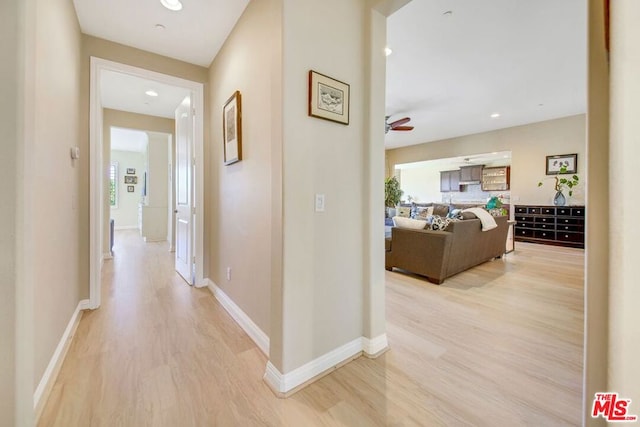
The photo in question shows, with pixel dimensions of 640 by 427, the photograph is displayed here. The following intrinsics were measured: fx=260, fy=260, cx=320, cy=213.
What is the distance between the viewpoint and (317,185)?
5.03 feet

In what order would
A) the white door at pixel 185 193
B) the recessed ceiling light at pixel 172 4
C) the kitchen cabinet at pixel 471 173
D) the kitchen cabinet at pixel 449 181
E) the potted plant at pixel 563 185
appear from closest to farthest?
1. the recessed ceiling light at pixel 172 4
2. the white door at pixel 185 193
3. the potted plant at pixel 563 185
4. the kitchen cabinet at pixel 471 173
5. the kitchen cabinet at pixel 449 181

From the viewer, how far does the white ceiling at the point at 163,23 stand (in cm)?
209

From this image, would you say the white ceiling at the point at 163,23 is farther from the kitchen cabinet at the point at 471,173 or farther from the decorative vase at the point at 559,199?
the kitchen cabinet at the point at 471,173

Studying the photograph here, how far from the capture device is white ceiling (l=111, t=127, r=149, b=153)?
249 inches

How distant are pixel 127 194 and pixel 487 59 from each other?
398 inches

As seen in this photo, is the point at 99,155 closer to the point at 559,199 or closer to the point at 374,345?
the point at 374,345

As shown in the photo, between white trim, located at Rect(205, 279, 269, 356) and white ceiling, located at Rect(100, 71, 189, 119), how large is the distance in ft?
8.58

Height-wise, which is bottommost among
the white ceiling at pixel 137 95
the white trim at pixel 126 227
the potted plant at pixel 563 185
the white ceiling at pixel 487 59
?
the white trim at pixel 126 227

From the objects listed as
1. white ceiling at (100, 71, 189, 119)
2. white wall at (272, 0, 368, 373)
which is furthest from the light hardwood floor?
white ceiling at (100, 71, 189, 119)

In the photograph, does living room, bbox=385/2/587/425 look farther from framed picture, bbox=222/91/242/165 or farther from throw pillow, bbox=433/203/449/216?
framed picture, bbox=222/91/242/165

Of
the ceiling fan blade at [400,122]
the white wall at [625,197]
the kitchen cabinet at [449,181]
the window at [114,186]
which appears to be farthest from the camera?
the kitchen cabinet at [449,181]

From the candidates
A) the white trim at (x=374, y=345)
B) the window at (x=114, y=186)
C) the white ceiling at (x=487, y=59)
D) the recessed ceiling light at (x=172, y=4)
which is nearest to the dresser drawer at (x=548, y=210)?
the white ceiling at (x=487, y=59)

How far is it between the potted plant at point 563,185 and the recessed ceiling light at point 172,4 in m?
7.12

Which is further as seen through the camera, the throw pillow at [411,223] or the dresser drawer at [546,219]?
the dresser drawer at [546,219]
